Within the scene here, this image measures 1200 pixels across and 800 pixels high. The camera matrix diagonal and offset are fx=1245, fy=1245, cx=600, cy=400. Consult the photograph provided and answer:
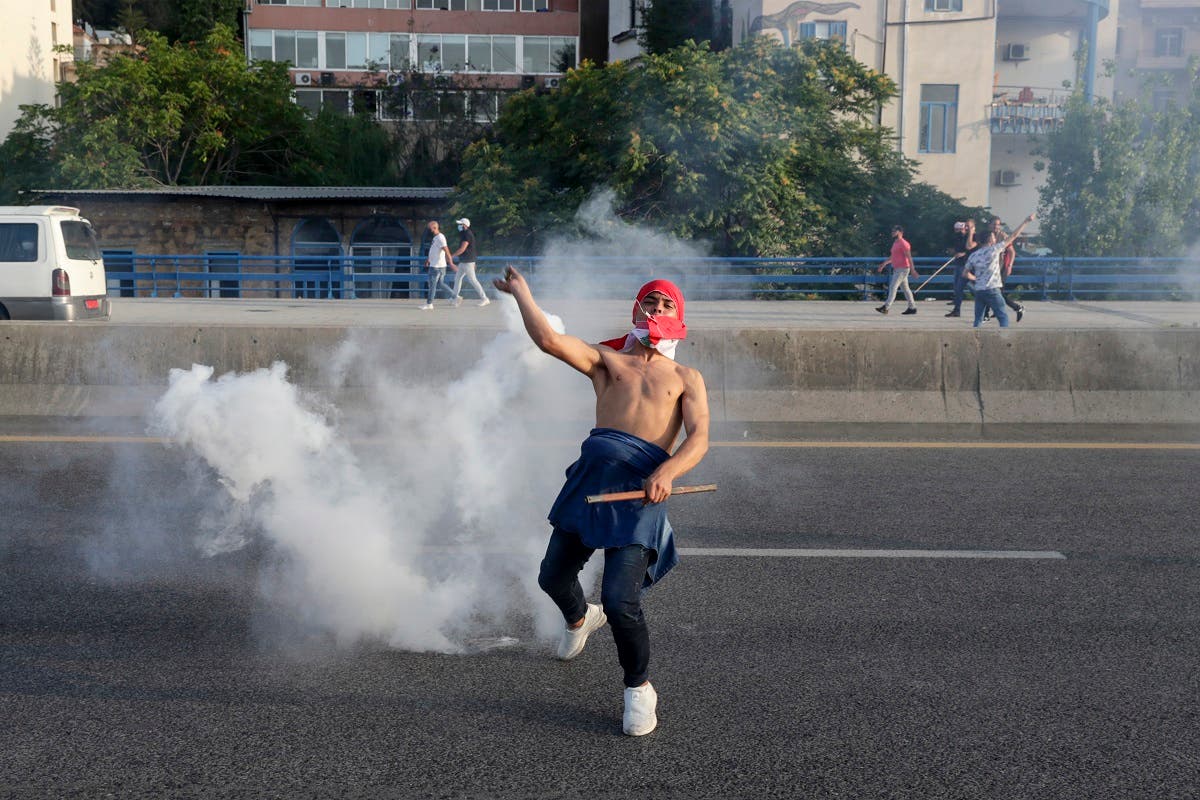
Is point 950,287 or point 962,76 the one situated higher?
point 962,76

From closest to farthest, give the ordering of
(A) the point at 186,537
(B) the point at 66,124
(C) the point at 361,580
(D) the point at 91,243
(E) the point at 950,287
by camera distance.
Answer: (C) the point at 361,580 < (A) the point at 186,537 < (D) the point at 91,243 < (E) the point at 950,287 < (B) the point at 66,124

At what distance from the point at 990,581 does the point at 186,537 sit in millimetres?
4504

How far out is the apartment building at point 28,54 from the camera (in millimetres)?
52375

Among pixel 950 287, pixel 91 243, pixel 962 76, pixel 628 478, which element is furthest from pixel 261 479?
pixel 962 76

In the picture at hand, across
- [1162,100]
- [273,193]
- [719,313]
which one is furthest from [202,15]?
[719,313]

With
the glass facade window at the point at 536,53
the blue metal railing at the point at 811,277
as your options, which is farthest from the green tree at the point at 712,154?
the glass facade window at the point at 536,53

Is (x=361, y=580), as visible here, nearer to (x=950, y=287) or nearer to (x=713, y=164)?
(x=713, y=164)

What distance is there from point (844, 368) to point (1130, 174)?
24.2 meters

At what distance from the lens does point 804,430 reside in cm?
1120

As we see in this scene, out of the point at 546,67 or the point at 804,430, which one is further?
the point at 546,67

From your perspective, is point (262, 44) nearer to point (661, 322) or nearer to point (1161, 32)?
point (1161, 32)

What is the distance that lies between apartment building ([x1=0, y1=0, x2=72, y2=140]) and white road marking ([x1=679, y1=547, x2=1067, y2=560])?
50.5 metres

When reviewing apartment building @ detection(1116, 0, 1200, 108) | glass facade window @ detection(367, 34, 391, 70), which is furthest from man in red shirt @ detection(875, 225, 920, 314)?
glass facade window @ detection(367, 34, 391, 70)

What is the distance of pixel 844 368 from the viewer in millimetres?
11664
